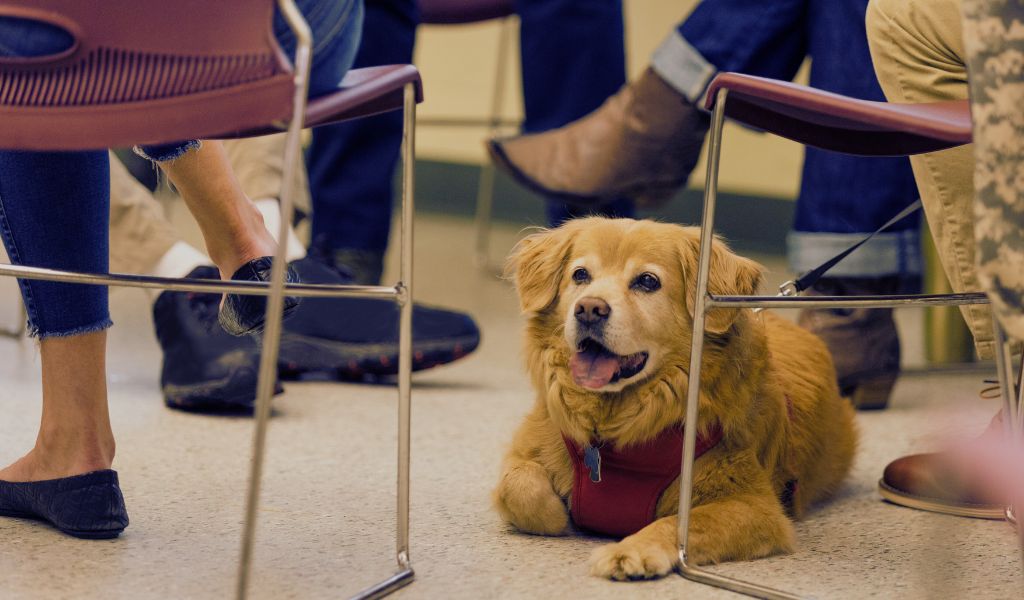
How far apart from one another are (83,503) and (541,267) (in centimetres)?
64

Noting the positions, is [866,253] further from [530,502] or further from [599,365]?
[530,502]

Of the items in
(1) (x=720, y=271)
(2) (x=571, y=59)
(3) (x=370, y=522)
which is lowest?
(3) (x=370, y=522)

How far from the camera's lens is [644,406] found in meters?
1.50

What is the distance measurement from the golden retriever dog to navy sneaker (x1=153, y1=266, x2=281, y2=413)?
617mm

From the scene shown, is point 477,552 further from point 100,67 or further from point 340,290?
point 100,67

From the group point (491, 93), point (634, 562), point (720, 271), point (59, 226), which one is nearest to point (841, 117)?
point (720, 271)

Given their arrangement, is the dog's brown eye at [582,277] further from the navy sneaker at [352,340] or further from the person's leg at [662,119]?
the navy sneaker at [352,340]

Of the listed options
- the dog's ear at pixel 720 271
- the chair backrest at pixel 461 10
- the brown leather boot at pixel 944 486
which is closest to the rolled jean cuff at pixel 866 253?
the brown leather boot at pixel 944 486

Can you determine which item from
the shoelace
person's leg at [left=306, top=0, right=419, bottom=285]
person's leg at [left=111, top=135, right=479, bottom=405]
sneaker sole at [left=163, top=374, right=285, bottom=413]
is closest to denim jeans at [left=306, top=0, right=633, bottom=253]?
person's leg at [left=306, top=0, right=419, bottom=285]

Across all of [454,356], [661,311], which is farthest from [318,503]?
[454,356]

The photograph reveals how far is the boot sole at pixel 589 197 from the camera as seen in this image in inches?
89.4

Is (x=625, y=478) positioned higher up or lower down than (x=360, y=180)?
lower down

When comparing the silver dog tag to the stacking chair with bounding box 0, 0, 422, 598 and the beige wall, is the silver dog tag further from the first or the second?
the beige wall

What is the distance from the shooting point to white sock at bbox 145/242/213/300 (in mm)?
2182
